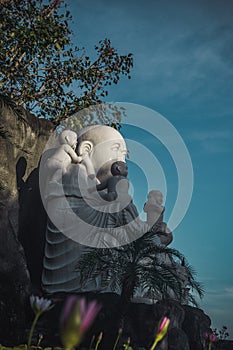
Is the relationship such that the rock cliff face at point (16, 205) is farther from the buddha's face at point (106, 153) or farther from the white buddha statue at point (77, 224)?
the buddha's face at point (106, 153)

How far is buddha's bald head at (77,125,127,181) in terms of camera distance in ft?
37.3

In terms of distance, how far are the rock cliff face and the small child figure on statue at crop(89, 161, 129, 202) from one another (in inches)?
65.8

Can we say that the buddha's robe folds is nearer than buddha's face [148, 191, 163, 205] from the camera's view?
Yes

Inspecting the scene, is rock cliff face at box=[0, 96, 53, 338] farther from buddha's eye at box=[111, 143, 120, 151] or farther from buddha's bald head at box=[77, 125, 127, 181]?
buddha's eye at box=[111, 143, 120, 151]

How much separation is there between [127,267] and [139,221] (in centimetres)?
232

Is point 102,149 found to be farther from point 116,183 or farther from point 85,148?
point 116,183

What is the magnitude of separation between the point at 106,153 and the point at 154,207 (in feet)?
5.76

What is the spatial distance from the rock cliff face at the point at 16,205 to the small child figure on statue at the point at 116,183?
1672 millimetres

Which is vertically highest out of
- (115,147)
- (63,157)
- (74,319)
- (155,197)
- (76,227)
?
(115,147)

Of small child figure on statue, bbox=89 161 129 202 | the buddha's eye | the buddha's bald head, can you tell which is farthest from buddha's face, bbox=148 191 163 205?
the buddha's eye

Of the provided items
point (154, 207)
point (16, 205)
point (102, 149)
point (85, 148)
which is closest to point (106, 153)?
point (102, 149)

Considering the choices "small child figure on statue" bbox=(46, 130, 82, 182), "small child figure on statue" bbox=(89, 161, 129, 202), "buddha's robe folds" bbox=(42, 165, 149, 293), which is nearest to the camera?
"buddha's robe folds" bbox=(42, 165, 149, 293)

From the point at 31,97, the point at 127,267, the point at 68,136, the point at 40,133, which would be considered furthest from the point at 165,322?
the point at 31,97

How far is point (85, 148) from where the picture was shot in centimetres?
1148
